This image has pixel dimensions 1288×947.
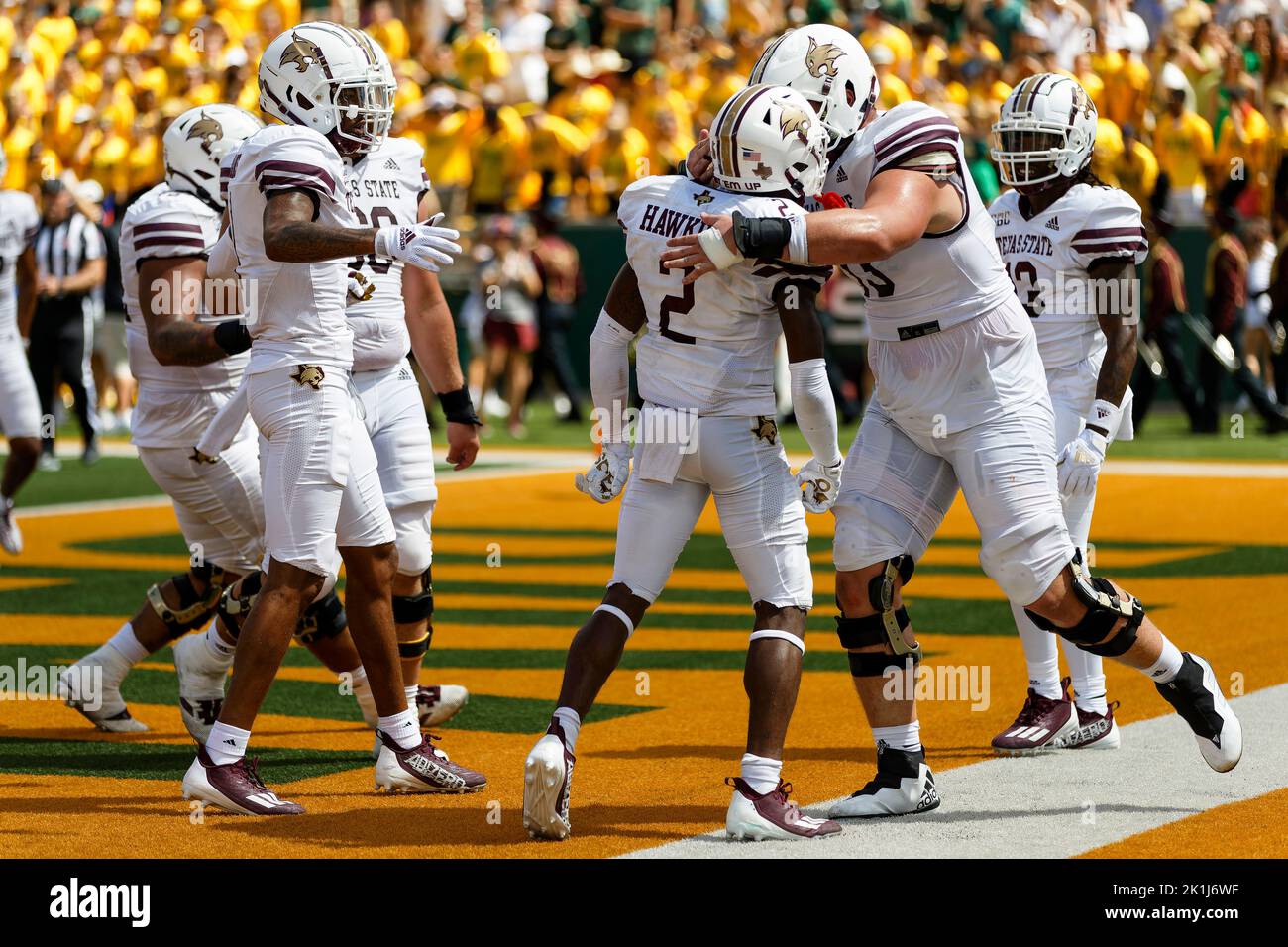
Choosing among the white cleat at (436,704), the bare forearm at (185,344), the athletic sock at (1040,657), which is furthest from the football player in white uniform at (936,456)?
the white cleat at (436,704)

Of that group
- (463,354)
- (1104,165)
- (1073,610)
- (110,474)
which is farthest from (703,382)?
(463,354)

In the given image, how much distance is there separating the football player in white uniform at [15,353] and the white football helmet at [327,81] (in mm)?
5596

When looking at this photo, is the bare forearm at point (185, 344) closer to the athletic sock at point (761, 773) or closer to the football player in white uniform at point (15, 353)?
the athletic sock at point (761, 773)

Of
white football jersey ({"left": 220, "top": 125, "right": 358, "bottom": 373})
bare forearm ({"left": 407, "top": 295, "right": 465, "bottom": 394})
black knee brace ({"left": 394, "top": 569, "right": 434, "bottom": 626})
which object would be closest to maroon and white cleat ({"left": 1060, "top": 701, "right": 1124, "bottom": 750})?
black knee brace ({"left": 394, "top": 569, "right": 434, "bottom": 626})

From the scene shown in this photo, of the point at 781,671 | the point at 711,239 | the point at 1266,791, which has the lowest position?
the point at 1266,791

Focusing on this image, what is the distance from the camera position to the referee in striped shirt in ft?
52.3

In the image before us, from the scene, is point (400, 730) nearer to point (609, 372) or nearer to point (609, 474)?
point (609, 474)

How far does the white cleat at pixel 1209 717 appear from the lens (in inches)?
226

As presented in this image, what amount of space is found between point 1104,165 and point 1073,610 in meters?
13.8

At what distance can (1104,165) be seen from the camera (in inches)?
734

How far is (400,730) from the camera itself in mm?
5980

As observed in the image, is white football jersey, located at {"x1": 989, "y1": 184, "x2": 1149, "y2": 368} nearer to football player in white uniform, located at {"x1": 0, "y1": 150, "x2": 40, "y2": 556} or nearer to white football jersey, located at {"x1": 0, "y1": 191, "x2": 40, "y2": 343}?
football player in white uniform, located at {"x1": 0, "y1": 150, "x2": 40, "y2": 556}

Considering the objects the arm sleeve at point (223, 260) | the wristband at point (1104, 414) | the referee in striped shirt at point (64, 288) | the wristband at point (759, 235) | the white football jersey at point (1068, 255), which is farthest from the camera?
the referee in striped shirt at point (64, 288)
